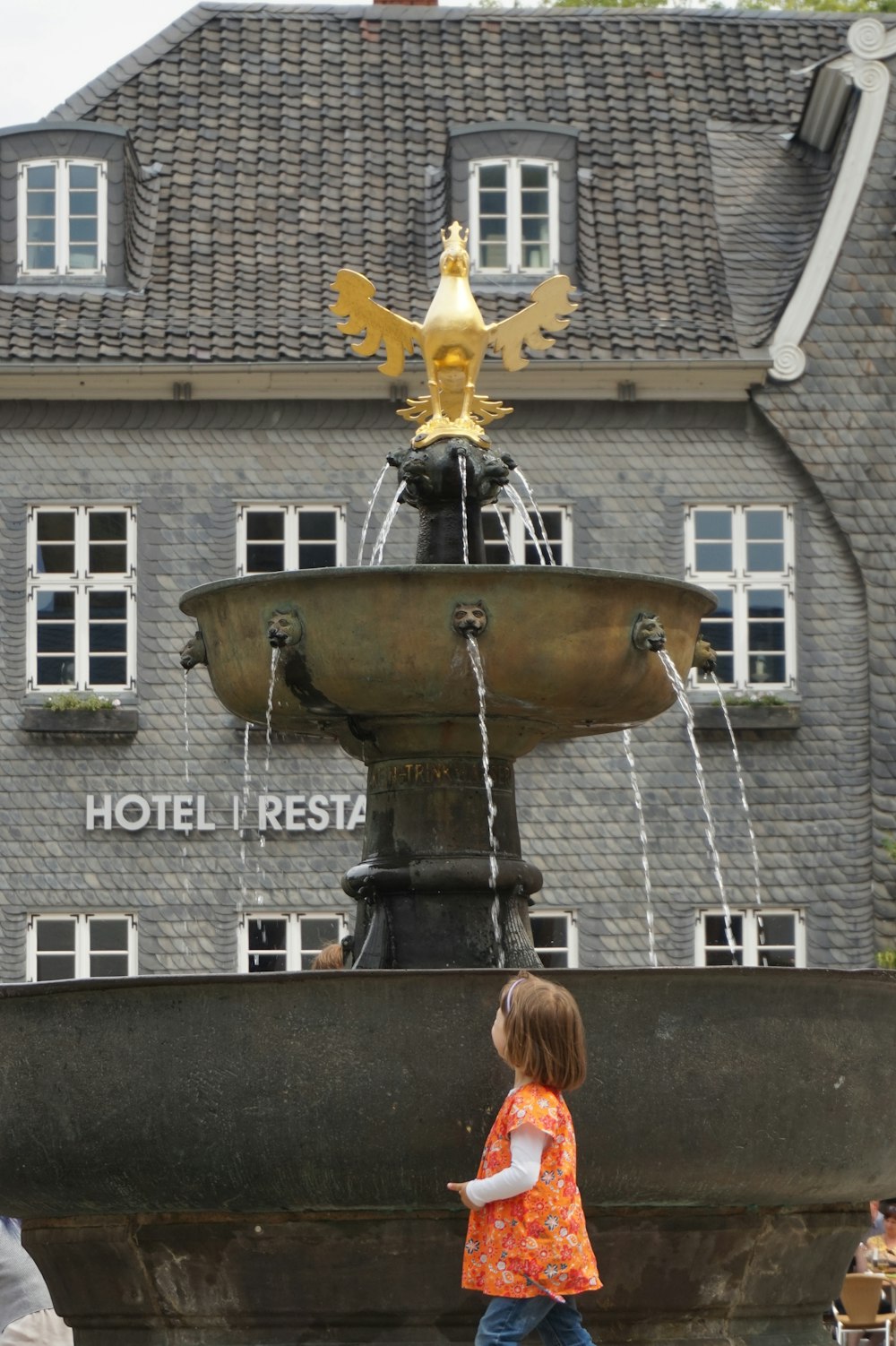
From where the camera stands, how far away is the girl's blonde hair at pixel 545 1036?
656cm

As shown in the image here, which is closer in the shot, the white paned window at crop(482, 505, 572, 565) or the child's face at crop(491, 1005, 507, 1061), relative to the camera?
the child's face at crop(491, 1005, 507, 1061)

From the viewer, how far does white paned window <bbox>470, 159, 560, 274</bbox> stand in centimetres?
2545

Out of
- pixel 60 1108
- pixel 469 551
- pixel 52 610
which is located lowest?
pixel 60 1108

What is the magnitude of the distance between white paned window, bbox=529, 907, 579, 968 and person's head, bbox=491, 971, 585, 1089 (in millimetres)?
16933

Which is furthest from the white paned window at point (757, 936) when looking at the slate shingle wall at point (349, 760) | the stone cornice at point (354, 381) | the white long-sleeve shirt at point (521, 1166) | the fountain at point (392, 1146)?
the white long-sleeve shirt at point (521, 1166)

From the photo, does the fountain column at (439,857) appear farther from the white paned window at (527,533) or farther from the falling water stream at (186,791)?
the white paned window at (527,533)

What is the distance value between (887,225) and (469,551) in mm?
15244

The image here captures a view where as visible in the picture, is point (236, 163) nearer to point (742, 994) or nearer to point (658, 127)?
point (658, 127)

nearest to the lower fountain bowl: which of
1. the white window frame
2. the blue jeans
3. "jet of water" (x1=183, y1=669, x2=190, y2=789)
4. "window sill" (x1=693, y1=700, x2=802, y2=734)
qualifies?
the blue jeans

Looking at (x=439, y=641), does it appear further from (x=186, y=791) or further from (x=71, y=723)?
(x=71, y=723)

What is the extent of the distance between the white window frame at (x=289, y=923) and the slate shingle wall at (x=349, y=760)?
0.10m

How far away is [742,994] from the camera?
7539 mm

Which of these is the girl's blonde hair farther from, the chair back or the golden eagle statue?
the chair back

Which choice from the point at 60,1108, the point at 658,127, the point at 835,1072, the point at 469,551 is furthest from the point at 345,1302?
the point at 658,127
